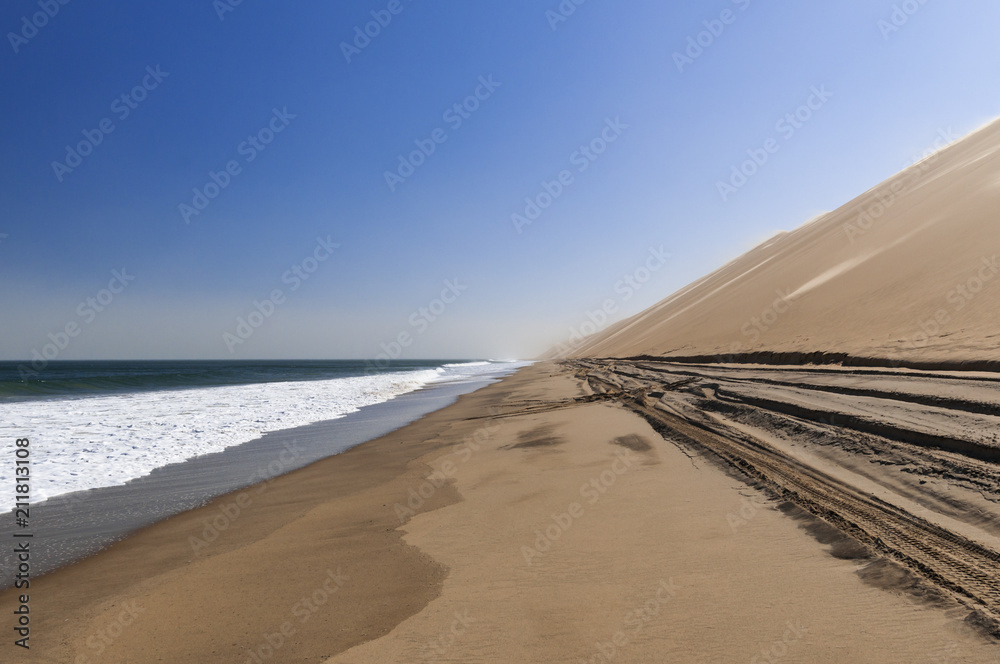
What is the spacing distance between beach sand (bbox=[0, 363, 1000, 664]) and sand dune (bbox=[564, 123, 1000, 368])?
5899mm

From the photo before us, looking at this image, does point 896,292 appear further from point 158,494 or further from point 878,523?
point 158,494

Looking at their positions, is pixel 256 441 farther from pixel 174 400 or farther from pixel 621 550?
pixel 174 400

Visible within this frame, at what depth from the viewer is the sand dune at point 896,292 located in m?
8.88

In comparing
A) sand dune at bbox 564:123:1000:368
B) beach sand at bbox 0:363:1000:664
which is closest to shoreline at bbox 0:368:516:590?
beach sand at bbox 0:363:1000:664

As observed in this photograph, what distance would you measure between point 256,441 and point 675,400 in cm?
943

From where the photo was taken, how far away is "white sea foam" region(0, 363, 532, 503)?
26.4ft

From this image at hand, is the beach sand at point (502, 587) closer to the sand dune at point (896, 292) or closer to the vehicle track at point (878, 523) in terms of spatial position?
the vehicle track at point (878, 523)

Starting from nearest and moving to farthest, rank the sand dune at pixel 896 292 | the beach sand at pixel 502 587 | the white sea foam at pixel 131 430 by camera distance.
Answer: the beach sand at pixel 502 587, the white sea foam at pixel 131 430, the sand dune at pixel 896 292

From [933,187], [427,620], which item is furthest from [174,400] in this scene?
[933,187]

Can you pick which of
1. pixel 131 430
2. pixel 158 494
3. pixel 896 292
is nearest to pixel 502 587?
pixel 158 494

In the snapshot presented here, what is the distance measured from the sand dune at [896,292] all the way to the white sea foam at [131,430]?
13.2 m

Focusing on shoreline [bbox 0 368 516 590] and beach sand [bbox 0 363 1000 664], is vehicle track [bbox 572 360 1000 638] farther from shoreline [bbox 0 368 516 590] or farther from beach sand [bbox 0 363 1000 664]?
shoreline [bbox 0 368 516 590]

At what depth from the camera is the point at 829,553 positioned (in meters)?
3.40

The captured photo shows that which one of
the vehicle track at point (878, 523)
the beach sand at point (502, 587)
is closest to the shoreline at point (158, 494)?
the beach sand at point (502, 587)
